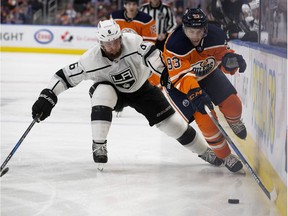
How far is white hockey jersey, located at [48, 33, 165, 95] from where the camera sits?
3836 mm

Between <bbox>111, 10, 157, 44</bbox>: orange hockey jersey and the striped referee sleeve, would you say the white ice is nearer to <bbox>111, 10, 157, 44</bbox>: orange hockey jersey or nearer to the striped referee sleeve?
<bbox>111, 10, 157, 44</bbox>: orange hockey jersey

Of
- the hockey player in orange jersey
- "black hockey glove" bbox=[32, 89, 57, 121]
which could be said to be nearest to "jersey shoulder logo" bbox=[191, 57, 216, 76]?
the hockey player in orange jersey

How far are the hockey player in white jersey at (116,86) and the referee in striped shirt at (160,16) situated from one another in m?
3.74

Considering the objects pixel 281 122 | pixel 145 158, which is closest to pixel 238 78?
pixel 145 158

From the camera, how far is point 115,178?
146 inches

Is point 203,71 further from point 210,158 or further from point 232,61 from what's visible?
point 210,158

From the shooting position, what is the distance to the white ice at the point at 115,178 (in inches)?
120

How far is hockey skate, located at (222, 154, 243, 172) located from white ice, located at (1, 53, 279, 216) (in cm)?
4

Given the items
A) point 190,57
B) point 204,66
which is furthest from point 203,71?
point 190,57

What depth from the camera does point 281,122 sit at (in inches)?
112

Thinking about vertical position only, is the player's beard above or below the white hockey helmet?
below

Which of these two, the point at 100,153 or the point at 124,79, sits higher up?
the point at 124,79

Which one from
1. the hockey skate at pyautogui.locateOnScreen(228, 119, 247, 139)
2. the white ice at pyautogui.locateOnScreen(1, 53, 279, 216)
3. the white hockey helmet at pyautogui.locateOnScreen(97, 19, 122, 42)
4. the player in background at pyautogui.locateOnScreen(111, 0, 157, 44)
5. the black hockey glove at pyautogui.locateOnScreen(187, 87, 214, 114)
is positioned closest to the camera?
the white ice at pyautogui.locateOnScreen(1, 53, 279, 216)

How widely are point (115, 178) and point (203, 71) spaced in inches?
31.2
